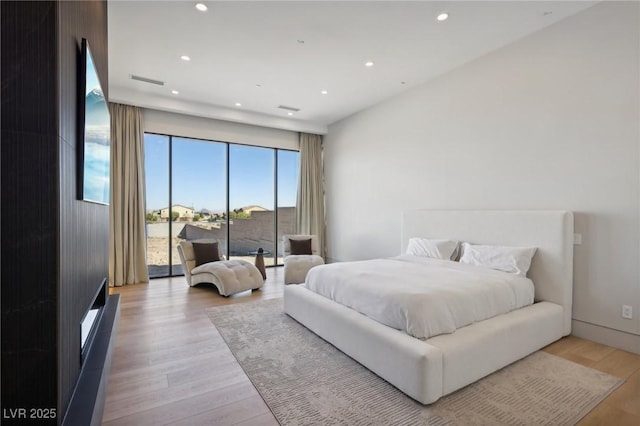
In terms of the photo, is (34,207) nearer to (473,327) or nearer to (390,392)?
(390,392)

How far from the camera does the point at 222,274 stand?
4199 mm

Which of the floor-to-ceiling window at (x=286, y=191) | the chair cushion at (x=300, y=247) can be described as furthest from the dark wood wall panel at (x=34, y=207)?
the floor-to-ceiling window at (x=286, y=191)

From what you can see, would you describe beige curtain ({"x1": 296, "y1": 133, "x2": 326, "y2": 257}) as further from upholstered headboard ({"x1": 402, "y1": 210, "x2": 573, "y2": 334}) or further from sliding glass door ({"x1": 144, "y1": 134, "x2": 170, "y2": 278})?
upholstered headboard ({"x1": 402, "y1": 210, "x2": 573, "y2": 334})

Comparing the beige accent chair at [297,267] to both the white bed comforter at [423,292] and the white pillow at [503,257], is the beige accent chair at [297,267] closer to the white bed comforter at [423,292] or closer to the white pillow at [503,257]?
the white bed comforter at [423,292]

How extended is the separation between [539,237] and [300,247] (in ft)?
11.6

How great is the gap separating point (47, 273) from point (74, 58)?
3.52 feet

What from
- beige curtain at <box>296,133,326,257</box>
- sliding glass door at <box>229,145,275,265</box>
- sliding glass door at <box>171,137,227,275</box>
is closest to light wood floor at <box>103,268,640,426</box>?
sliding glass door at <box>171,137,227,275</box>

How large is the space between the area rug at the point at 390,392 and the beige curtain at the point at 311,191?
3922mm

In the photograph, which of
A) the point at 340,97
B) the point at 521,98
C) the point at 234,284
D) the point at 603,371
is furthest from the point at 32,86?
the point at 340,97

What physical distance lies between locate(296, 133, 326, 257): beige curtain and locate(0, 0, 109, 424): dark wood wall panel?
5.32 meters

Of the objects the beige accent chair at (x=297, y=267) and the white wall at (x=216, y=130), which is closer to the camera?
the beige accent chair at (x=297, y=267)

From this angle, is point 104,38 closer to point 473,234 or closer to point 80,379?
point 80,379

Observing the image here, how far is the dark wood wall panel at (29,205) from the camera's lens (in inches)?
41.3

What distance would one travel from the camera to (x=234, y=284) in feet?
13.8
